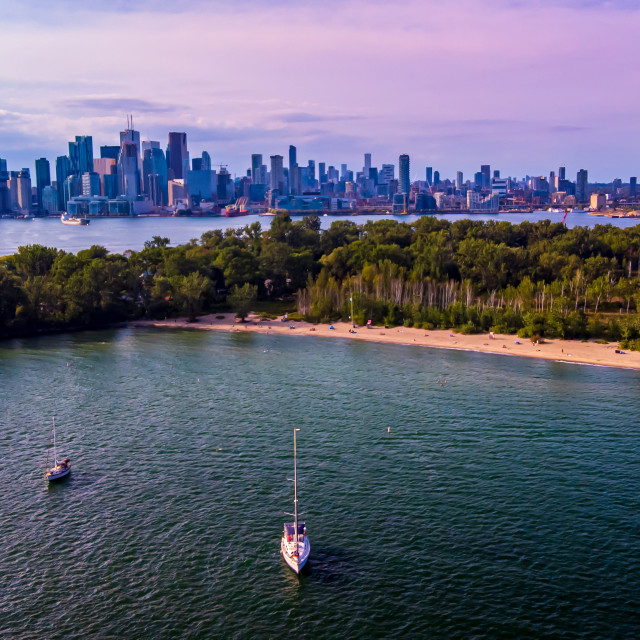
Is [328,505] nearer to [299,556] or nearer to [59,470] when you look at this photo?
[299,556]

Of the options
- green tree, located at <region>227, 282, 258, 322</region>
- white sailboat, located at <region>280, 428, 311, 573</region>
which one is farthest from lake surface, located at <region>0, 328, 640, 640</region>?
green tree, located at <region>227, 282, 258, 322</region>

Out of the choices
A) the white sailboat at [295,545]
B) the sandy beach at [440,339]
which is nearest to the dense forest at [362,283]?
the sandy beach at [440,339]

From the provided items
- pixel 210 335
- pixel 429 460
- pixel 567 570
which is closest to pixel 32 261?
pixel 210 335

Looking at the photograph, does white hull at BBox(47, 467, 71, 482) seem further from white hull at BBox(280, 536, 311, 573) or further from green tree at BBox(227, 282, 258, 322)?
green tree at BBox(227, 282, 258, 322)

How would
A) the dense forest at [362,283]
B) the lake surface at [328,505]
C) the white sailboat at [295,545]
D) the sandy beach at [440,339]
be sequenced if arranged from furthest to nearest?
1. the dense forest at [362,283]
2. the sandy beach at [440,339]
3. the white sailboat at [295,545]
4. the lake surface at [328,505]

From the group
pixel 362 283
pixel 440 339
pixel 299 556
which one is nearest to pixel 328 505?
pixel 299 556

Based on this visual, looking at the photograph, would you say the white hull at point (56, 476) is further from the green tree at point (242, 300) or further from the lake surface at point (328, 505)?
the green tree at point (242, 300)
